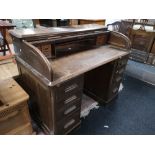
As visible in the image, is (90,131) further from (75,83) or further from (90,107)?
(75,83)

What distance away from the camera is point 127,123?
172 centimetres

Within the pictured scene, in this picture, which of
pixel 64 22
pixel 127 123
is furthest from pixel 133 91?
pixel 64 22

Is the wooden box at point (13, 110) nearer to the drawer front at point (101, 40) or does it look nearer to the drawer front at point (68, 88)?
the drawer front at point (68, 88)

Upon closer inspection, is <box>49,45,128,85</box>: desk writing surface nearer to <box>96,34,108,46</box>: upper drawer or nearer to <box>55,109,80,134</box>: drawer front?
<box>96,34,108,46</box>: upper drawer

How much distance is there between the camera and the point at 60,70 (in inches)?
45.8

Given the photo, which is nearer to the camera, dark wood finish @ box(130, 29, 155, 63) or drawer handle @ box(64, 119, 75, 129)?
drawer handle @ box(64, 119, 75, 129)

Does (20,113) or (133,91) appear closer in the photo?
(20,113)

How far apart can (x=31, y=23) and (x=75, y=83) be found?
143 inches

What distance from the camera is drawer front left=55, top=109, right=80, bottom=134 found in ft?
4.43

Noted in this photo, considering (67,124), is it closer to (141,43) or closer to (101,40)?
(101,40)

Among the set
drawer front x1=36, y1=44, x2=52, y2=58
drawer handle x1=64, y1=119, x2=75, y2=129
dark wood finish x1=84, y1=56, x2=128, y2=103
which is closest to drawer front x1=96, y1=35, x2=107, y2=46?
dark wood finish x1=84, y1=56, x2=128, y2=103

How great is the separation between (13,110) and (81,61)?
0.74 meters

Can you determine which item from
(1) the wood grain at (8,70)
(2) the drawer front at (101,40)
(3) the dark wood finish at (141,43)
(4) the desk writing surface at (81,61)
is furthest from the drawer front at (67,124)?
(3) the dark wood finish at (141,43)

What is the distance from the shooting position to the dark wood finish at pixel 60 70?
3.55 ft
